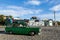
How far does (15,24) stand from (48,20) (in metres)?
60.4

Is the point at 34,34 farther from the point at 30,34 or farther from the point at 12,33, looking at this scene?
the point at 12,33

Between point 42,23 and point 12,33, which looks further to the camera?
Result: point 42,23

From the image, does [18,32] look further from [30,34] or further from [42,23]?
[42,23]

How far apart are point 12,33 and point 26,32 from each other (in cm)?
194

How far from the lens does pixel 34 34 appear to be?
1909cm

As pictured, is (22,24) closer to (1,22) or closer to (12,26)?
(12,26)

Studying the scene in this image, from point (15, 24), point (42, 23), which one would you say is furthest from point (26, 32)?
point (42, 23)

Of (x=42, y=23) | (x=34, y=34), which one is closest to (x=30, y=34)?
(x=34, y=34)

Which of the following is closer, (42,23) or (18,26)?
(18,26)

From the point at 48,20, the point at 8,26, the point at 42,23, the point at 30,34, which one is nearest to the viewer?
the point at 30,34

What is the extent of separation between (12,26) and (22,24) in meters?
1.31

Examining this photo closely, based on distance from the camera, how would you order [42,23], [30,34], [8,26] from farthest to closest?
[42,23] < [8,26] < [30,34]

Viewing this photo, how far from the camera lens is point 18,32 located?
1964 cm

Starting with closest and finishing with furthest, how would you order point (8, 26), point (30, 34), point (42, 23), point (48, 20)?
point (30, 34), point (8, 26), point (42, 23), point (48, 20)
